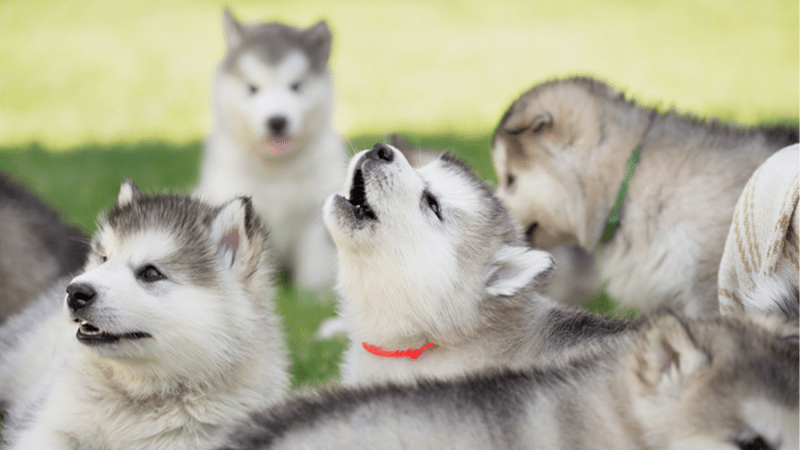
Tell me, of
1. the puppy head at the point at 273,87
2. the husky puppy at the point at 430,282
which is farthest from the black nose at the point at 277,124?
the husky puppy at the point at 430,282

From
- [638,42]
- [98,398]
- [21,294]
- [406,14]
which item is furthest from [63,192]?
[406,14]

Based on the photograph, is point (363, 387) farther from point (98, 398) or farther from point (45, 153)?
point (45, 153)

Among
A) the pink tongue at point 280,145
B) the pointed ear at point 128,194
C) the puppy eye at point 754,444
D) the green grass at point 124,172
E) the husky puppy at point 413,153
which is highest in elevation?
the husky puppy at point 413,153

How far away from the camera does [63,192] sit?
8.69 meters

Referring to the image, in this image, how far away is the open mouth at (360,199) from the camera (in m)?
3.47

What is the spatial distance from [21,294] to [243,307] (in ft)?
7.25

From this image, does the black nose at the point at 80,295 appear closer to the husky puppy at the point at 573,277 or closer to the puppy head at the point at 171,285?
the puppy head at the point at 171,285

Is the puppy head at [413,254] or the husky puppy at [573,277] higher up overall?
the puppy head at [413,254]

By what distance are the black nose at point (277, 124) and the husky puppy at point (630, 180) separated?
8.17ft

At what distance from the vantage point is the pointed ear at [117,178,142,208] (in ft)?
12.0

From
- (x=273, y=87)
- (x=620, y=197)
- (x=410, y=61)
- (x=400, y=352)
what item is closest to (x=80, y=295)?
(x=400, y=352)

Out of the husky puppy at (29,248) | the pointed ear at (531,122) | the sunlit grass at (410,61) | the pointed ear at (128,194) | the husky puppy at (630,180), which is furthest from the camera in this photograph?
the sunlit grass at (410,61)

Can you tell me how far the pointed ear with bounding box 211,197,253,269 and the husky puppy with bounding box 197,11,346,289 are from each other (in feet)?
10.9

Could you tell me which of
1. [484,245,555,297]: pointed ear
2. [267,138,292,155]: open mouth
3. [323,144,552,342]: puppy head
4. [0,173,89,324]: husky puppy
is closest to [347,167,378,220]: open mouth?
[323,144,552,342]: puppy head
